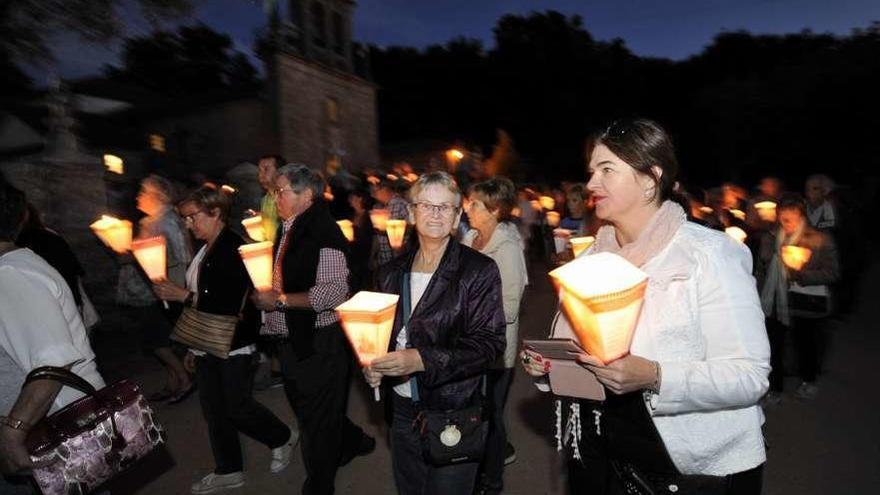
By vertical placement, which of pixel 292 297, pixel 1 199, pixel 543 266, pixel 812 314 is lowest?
pixel 543 266

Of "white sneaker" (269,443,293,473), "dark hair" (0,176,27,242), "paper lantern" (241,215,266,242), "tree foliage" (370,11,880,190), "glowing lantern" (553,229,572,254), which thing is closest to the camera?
"dark hair" (0,176,27,242)

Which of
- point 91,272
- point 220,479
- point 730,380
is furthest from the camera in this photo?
point 91,272

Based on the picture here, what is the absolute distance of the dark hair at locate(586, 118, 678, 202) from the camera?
6.89 ft

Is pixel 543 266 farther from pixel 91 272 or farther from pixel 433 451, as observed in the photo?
pixel 433 451

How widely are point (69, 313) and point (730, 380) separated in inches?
111

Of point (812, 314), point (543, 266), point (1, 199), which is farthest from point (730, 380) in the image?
point (543, 266)

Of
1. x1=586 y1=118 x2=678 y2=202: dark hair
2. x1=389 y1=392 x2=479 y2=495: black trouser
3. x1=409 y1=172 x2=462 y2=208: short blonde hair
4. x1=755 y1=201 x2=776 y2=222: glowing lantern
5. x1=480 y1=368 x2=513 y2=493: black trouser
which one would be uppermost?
x1=586 y1=118 x2=678 y2=202: dark hair

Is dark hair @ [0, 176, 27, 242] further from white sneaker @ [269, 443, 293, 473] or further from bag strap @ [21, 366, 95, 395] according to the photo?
white sneaker @ [269, 443, 293, 473]

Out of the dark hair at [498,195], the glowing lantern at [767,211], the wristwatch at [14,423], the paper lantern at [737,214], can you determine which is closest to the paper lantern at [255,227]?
the dark hair at [498,195]

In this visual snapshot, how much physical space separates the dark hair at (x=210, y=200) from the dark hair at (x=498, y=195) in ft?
6.48

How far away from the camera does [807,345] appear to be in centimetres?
653

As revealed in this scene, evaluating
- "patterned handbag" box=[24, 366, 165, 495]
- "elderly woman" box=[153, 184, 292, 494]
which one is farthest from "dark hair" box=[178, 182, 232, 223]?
"patterned handbag" box=[24, 366, 165, 495]

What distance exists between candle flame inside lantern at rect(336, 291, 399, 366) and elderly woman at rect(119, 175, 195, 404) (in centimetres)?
357

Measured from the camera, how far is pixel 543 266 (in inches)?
686
